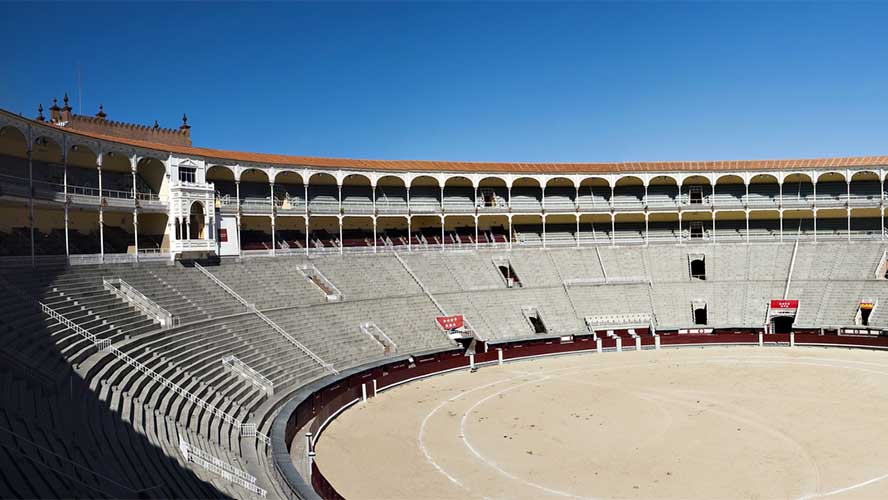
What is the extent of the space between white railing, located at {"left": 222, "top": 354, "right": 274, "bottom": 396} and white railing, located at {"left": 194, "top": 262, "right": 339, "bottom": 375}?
4612 millimetres

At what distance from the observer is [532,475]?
20312 millimetres

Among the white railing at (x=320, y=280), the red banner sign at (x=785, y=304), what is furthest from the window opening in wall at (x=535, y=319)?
the red banner sign at (x=785, y=304)

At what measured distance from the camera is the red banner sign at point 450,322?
135 ft

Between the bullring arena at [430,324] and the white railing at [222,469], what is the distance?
8 cm

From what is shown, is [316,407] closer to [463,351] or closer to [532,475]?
[532,475]

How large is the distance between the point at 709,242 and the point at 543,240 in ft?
48.0

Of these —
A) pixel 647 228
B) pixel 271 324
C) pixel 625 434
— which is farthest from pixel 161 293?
pixel 647 228

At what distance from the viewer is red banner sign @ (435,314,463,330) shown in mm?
41219

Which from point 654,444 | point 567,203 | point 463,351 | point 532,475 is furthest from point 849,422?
point 567,203

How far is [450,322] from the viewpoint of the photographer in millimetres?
41438

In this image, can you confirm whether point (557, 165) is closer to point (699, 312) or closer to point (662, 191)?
point (662, 191)

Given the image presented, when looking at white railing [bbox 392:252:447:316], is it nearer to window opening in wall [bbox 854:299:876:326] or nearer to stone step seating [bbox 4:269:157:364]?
stone step seating [bbox 4:269:157:364]

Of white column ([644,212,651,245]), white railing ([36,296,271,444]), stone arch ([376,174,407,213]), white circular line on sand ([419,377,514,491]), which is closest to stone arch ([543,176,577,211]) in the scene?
white column ([644,212,651,245])

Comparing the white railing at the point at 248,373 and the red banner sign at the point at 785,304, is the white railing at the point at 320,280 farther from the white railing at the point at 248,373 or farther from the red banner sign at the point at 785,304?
the red banner sign at the point at 785,304
